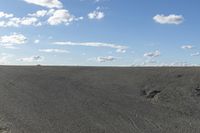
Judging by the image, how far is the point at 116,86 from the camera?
25500mm

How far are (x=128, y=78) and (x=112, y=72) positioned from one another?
14.4 feet

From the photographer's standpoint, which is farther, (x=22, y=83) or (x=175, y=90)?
(x=22, y=83)

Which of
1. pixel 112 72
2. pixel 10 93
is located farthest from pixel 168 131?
pixel 112 72

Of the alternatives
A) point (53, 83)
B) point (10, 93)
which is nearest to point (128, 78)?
point (53, 83)

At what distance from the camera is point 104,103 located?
63.3 ft

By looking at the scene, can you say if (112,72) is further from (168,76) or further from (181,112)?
(181,112)

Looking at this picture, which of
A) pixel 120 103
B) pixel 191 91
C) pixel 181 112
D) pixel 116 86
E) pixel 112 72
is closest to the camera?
pixel 181 112

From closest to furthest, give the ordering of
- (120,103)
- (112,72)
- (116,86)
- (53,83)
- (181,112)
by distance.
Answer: (181,112)
(120,103)
(116,86)
(53,83)
(112,72)

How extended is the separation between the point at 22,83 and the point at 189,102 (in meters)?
11.5

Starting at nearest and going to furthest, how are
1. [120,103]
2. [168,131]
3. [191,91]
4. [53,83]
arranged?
1. [168,131]
2. [120,103]
3. [191,91]
4. [53,83]

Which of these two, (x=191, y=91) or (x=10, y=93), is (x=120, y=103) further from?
(x=10, y=93)

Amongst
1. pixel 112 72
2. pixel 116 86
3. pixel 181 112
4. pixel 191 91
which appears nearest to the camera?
pixel 181 112

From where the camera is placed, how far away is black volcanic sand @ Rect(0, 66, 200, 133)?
1462 cm

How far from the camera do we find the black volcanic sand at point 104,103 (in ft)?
48.0
